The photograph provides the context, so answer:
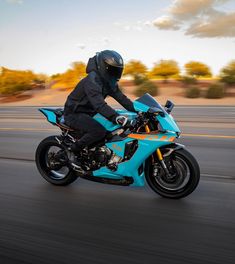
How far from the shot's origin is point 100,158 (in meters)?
5.55

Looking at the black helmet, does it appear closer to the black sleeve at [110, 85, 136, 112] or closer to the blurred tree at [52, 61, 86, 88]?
the black sleeve at [110, 85, 136, 112]

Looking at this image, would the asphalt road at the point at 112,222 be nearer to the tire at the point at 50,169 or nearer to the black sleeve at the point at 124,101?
the tire at the point at 50,169

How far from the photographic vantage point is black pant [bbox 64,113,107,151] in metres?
5.42

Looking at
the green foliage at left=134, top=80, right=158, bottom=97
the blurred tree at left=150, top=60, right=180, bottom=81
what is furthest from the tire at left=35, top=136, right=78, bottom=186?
the blurred tree at left=150, top=60, right=180, bottom=81

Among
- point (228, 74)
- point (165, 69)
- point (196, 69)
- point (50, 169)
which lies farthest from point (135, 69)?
point (50, 169)

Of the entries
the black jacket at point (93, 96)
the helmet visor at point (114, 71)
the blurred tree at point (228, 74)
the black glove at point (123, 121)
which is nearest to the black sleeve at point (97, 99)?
the black jacket at point (93, 96)

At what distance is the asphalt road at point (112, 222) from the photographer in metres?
3.58

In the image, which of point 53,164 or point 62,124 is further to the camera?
point 53,164

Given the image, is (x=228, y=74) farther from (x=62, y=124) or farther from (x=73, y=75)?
(x=62, y=124)

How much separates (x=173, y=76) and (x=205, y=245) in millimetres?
53674

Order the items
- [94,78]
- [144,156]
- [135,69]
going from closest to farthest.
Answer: [144,156], [94,78], [135,69]

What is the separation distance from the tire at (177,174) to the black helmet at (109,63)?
1209 mm

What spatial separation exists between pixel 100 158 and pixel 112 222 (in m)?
1.30

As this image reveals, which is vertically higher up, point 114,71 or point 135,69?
point 135,69
